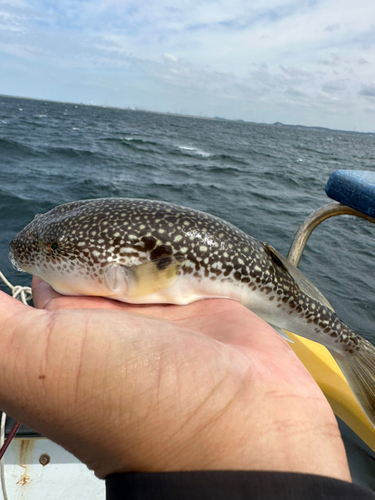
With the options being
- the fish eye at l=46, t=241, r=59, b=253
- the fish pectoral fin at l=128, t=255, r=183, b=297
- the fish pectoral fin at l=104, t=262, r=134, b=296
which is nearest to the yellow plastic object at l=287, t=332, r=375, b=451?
the fish pectoral fin at l=128, t=255, r=183, b=297

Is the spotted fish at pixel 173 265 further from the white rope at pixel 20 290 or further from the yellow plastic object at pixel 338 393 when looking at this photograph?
the white rope at pixel 20 290

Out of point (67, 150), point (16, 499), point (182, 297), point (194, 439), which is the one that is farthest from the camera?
point (67, 150)

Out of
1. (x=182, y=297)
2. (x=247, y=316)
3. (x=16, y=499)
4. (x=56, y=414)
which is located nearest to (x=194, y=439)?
(x=56, y=414)

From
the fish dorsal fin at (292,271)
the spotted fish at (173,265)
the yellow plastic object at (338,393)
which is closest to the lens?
the spotted fish at (173,265)

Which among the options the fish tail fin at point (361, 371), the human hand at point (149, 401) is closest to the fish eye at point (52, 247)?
the human hand at point (149, 401)

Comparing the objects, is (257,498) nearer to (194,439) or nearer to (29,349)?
(194,439)

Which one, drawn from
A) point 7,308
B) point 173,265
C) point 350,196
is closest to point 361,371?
point 350,196
